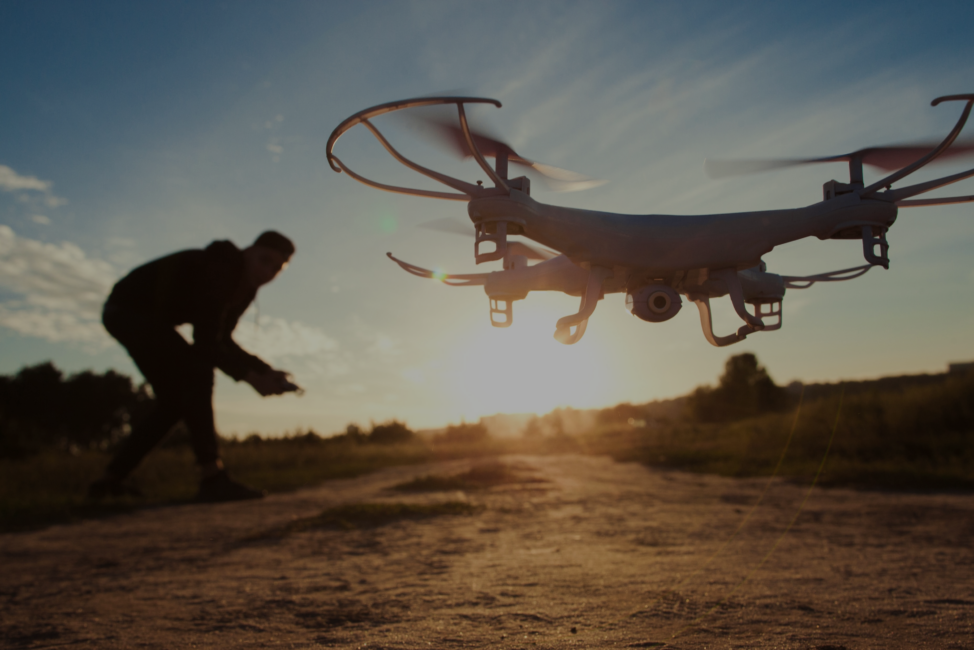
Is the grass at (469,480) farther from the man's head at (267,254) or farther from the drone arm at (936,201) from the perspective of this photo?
the drone arm at (936,201)

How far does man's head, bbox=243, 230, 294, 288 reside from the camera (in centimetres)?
295

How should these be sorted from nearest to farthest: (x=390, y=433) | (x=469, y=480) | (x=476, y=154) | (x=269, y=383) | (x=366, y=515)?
(x=476, y=154) → (x=269, y=383) → (x=366, y=515) → (x=469, y=480) → (x=390, y=433)

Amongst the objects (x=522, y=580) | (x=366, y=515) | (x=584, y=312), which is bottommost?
(x=366, y=515)

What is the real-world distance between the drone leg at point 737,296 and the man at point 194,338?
2.13 metres

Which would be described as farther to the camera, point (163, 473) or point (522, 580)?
point (163, 473)

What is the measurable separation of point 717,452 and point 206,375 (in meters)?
18.4

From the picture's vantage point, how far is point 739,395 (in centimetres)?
3444

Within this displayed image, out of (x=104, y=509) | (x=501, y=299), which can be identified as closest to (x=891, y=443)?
(x=501, y=299)

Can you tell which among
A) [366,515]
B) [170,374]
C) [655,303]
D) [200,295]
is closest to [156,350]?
[170,374]

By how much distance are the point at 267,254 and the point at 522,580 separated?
3.20m

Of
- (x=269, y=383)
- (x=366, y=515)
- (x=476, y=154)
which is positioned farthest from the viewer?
(x=366, y=515)

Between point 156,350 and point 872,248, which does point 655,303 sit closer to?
point 872,248

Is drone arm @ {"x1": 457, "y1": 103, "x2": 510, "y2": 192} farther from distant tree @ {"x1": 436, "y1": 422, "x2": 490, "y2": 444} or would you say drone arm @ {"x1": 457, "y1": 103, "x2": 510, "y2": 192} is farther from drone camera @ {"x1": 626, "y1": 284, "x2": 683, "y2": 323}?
distant tree @ {"x1": 436, "y1": 422, "x2": 490, "y2": 444}

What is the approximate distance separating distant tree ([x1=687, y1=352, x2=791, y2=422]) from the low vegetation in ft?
3.84
